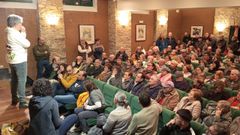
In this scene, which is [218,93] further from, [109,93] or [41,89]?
[41,89]

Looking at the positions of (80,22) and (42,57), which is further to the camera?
(80,22)

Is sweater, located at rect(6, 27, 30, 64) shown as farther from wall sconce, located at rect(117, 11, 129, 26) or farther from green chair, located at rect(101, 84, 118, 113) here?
wall sconce, located at rect(117, 11, 129, 26)

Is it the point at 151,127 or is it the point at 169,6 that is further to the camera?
the point at 169,6

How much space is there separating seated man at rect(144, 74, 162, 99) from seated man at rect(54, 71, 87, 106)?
1.30 metres

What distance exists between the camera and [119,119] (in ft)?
9.39

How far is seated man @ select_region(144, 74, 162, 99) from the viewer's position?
406 centimetres

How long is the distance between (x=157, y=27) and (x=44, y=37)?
529 cm

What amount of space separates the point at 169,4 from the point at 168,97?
428cm

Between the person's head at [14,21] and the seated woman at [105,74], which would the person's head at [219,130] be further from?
the seated woman at [105,74]

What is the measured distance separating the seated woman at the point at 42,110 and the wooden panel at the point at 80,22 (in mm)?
5696

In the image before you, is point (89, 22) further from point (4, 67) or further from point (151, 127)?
point (151, 127)

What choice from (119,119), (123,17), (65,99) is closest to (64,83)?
(65,99)

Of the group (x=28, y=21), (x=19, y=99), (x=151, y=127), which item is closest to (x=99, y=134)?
(x=151, y=127)

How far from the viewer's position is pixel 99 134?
312cm
